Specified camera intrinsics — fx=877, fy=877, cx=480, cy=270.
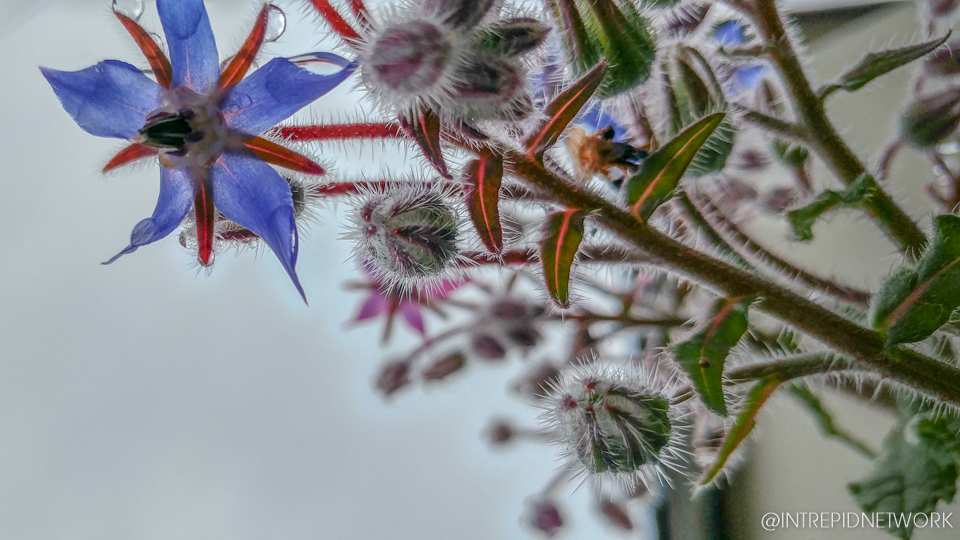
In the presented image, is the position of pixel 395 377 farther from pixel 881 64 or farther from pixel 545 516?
pixel 881 64

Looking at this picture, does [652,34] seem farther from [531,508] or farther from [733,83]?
[531,508]

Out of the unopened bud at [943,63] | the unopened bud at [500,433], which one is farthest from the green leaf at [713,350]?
the unopened bud at [500,433]

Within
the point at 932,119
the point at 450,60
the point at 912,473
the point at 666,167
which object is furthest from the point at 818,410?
the point at 450,60

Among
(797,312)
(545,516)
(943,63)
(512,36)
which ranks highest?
(943,63)

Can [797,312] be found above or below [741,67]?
below

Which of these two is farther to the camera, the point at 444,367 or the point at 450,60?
the point at 444,367

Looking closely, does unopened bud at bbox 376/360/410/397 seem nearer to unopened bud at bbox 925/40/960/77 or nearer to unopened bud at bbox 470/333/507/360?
unopened bud at bbox 470/333/507/360

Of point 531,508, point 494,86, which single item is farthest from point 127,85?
point 531,508
